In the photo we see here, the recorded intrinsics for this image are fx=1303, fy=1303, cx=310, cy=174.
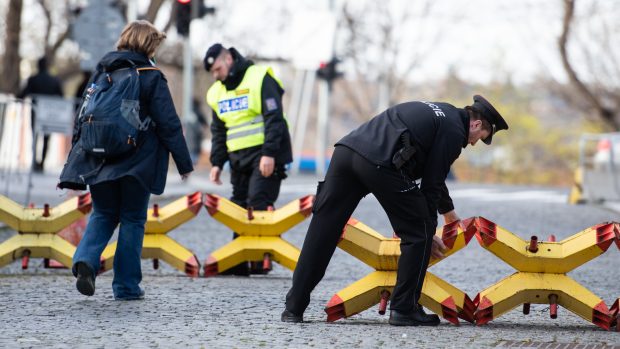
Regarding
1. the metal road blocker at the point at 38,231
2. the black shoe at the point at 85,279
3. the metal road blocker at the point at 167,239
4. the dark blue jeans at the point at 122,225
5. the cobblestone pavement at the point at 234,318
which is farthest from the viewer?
the metal road blocker at the point at 167,239

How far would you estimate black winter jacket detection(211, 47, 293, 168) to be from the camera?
377 inches

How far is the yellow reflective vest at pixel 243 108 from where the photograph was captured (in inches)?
380

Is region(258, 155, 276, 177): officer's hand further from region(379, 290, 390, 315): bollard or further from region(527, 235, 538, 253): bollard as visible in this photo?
region(527, 235, 538, 253): bollard

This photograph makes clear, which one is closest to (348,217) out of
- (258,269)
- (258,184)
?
(258,184)

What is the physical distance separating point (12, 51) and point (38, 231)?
1796cm

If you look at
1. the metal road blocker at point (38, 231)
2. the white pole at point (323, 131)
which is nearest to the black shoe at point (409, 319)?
the metal road blocker at point (38, 231)

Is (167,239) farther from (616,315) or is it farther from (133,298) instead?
(616,315)

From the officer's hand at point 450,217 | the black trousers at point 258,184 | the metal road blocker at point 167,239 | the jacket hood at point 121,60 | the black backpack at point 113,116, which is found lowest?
the metal road blocker at point 167,239

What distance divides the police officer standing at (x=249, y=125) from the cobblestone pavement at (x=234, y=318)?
2.39ft

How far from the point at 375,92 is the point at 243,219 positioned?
140ft

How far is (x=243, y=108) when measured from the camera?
9727 mm

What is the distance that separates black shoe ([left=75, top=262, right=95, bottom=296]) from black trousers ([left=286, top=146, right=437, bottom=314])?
125cm

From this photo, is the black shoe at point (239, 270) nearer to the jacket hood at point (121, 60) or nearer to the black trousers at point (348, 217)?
the jacket hood at point (121, 60)

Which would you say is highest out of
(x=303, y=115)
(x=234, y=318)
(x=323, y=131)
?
(x=303, y=115)
